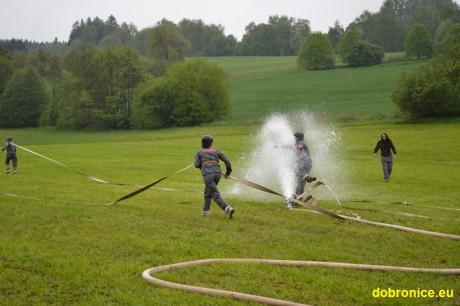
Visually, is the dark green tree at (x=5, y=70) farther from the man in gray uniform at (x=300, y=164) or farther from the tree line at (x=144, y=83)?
the man in gray uniform at (x=300, y=164)

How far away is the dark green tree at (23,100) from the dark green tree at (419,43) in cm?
8433

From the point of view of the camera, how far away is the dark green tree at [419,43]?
118 metres

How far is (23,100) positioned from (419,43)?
89.9 meters

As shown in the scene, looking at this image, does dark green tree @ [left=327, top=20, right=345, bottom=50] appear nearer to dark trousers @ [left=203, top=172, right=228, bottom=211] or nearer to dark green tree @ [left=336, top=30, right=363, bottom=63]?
dark green tree @ [left=336, top=30, right=363, bottom=63]

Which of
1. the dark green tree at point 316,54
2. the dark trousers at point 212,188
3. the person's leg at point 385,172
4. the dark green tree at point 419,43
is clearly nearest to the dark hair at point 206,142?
the dark trousers at point 212,188

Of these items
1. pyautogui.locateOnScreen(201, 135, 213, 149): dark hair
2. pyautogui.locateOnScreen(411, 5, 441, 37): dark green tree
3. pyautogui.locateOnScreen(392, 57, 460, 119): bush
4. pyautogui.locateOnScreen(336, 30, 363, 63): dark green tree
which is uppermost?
pyautogui.locateOnScreen(411, 5, 441, 37): dark green tree

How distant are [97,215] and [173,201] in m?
3.56

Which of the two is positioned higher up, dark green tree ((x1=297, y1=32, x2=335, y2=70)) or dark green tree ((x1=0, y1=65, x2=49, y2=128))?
dark green tree ((x1=297, y1=32, x2=335, y2=70))

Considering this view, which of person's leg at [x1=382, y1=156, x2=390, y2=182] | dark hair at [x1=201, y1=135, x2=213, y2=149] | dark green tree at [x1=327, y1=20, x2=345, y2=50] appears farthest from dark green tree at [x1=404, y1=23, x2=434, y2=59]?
dark hair at [x1=201, y1=135, x2=213, y2=149]

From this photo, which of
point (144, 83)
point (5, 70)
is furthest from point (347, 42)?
point (5, 70)

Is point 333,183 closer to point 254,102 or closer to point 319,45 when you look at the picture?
point 254,102

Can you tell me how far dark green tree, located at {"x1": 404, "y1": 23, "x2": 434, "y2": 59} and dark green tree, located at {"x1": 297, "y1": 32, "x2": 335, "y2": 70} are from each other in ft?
61.2

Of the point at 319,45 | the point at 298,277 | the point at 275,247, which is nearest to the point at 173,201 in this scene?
the point at 275,247

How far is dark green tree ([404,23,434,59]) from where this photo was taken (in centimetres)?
11806
